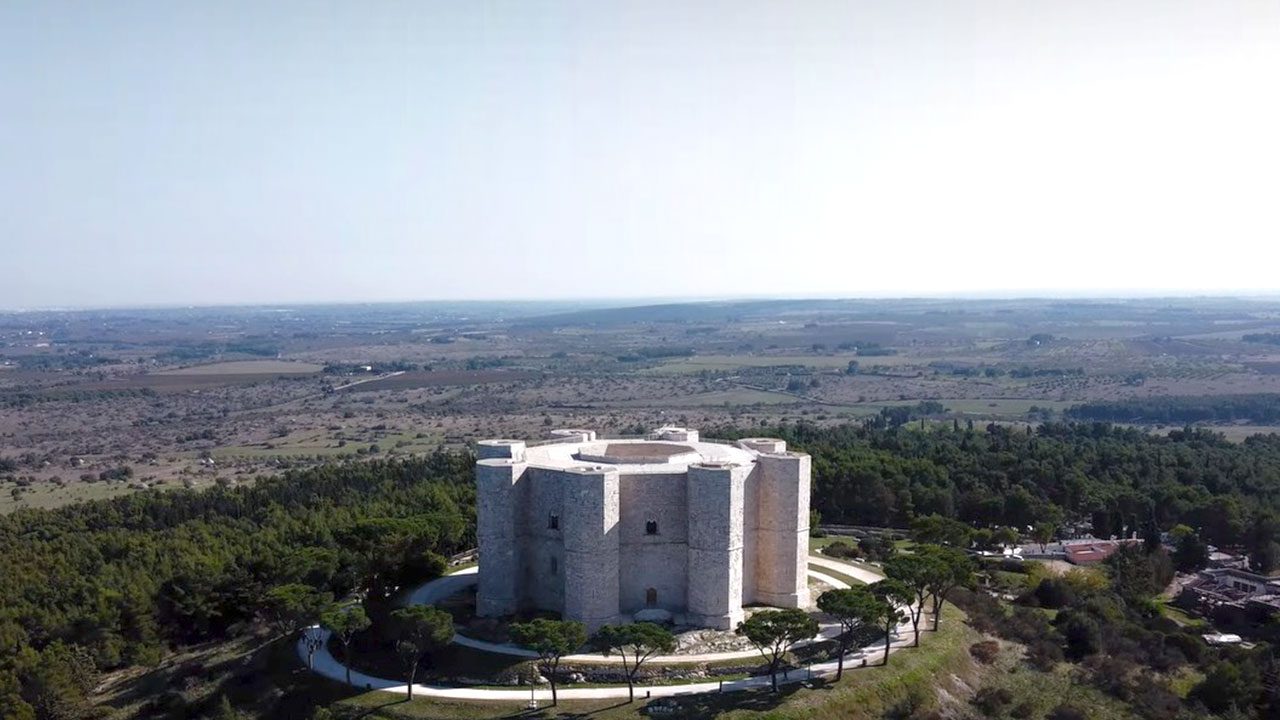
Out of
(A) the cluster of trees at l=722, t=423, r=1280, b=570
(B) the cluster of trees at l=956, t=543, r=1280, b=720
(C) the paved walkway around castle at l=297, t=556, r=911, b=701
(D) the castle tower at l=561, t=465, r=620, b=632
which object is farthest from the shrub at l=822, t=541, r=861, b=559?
(D) the castle tower at l=561, t=465, r=620, b=632

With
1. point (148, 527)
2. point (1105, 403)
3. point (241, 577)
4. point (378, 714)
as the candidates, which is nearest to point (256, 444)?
point (148, 527)

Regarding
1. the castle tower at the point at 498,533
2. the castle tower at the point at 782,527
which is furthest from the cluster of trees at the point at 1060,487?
the castle tower at the point at 498,533

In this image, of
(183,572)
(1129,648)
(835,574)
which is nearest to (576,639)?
(835,574)

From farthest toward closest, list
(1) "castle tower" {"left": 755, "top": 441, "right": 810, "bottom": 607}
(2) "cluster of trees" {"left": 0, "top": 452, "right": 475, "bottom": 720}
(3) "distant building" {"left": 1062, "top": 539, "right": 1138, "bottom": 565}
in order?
(3) "distant building" {"left": 1062, "top": 539, "right": 1138, "bottom": 565} < (1) "castle tower" {"left": 755, "top": 441, "right": 810, "bottom": 607} < (2) "cluster of trees" {"left": 0, "top": 452, "right": 475, "bottom": 720}

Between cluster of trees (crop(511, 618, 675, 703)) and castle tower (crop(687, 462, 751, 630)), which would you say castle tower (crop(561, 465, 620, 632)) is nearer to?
castle tower (crop(687, 462, 751, 630))

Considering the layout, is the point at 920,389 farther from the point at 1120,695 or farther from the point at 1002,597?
the point at 1120,695

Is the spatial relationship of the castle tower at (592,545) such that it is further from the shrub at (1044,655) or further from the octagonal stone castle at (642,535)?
the shrub at (1044,655)
